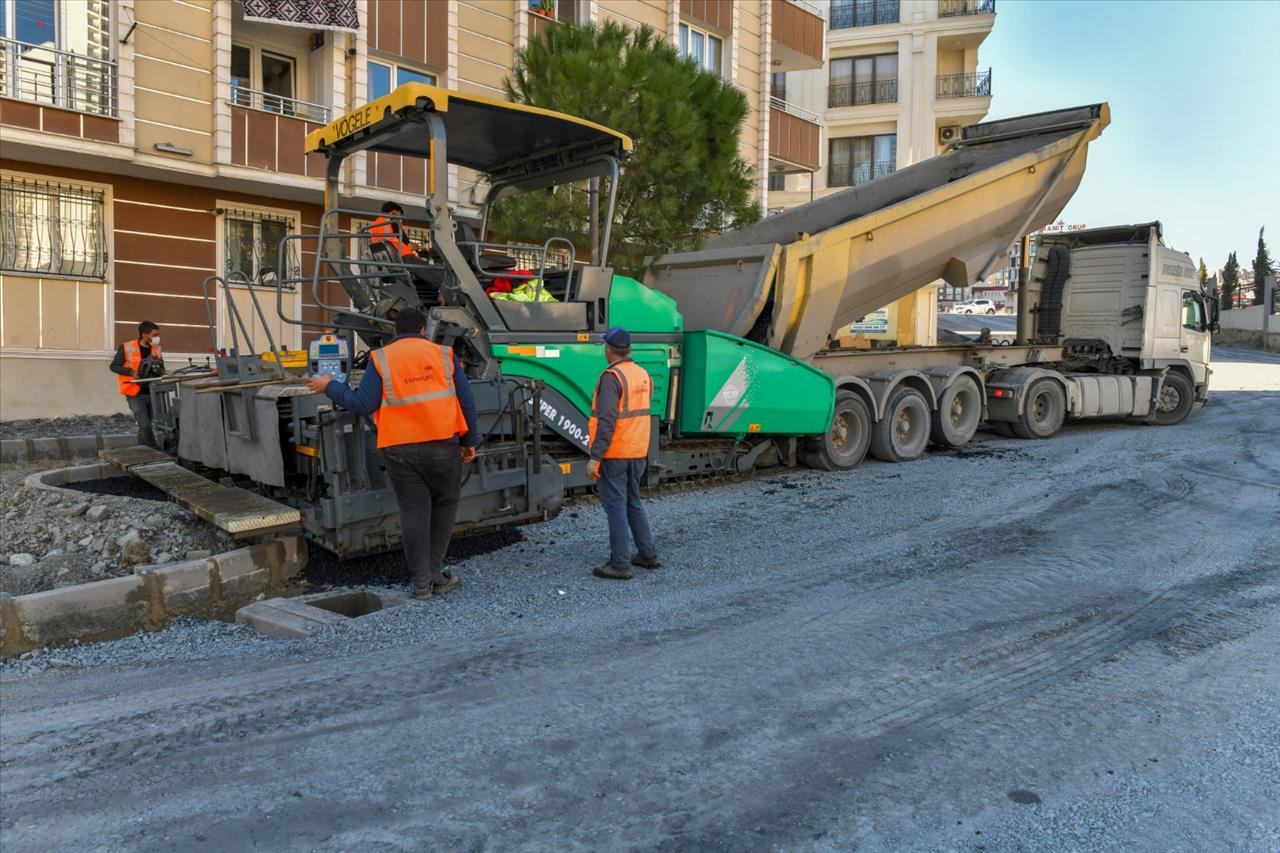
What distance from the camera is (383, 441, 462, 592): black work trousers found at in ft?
17.1

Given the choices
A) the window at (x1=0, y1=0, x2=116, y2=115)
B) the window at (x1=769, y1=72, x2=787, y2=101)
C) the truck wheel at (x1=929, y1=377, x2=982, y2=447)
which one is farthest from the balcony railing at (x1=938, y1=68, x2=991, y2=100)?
the window at (x1=0, y1=0, x2=116, y2=115)

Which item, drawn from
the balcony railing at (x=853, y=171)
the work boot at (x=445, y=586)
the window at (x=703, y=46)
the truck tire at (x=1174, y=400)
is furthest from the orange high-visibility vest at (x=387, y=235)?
the balcony railing at (x=853, y=171)

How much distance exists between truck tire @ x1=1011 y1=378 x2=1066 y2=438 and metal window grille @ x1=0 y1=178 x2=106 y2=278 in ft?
42.8

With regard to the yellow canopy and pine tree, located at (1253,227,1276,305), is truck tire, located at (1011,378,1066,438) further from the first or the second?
pine tree, located at (1253,227,1276,305)

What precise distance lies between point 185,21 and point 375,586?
1104 centimetres

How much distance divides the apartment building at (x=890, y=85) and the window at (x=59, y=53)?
22123 mm

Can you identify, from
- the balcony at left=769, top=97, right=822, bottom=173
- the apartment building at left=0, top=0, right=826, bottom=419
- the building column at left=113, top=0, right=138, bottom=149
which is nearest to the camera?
the apartment building at left=0, top=0, right=826, bottom=419

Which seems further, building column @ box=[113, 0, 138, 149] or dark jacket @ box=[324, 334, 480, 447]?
building column @ box=[113, 0, 138, 149]

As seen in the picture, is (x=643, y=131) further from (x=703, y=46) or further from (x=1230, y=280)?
(x=1230, y=280)

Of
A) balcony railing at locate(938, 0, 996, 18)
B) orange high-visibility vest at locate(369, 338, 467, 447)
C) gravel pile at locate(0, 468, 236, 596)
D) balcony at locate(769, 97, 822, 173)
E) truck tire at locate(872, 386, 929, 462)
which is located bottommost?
gravel pile at locate(0, 468, 236, 596)

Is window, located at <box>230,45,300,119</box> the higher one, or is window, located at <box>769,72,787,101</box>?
window, located at <box>769,72,787,101</box>

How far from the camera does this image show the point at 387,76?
15422 millimetres

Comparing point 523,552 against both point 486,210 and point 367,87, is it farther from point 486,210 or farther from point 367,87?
point 367,87

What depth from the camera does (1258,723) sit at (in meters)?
3.73
